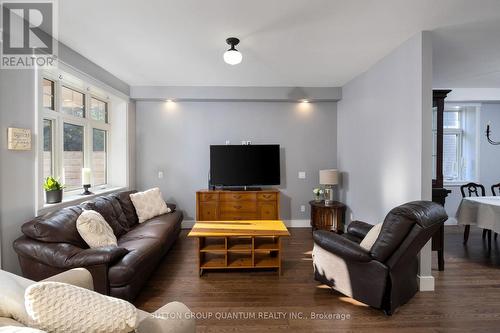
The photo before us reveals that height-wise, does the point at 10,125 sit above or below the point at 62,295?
above

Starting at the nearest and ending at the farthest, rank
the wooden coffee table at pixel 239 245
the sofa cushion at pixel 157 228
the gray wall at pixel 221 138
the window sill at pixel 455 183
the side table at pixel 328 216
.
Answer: the wooden coffee table at pixel 239 245 < the sofa cushion at pixel 157 228 < the side table at pixel 328 216 < the gray wall at pixel 221 138 < the window sill at pixel 455 183

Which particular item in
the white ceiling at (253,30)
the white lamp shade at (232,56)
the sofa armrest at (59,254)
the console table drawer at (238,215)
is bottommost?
the console table drawer at (238,215)

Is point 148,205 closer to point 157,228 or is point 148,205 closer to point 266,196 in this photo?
point 157,228

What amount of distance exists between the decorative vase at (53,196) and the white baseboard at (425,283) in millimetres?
4121

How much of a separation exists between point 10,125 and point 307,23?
9.74ft

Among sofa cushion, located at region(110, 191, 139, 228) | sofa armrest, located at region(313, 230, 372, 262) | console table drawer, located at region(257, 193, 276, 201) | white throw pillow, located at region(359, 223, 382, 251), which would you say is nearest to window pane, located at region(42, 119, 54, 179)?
sofa cushion, located at region(110, 191, 139, 228)

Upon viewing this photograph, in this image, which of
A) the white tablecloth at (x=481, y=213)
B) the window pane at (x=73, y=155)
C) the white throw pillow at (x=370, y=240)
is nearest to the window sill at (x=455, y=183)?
the white tablecloth at (x=481, y=213)

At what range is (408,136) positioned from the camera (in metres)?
2.80

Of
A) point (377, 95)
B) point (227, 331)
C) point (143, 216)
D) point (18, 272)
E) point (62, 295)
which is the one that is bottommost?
point (227, 331)

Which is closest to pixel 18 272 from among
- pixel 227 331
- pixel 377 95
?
pixel 227 331

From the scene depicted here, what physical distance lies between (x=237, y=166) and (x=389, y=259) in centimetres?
304

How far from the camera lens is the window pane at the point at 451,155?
5504 mm

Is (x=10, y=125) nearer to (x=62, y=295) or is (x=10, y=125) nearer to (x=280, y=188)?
(x=62, y=295)

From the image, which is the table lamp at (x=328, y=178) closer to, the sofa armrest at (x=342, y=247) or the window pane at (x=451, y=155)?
the sofa armrest at (x=342, y=247)
